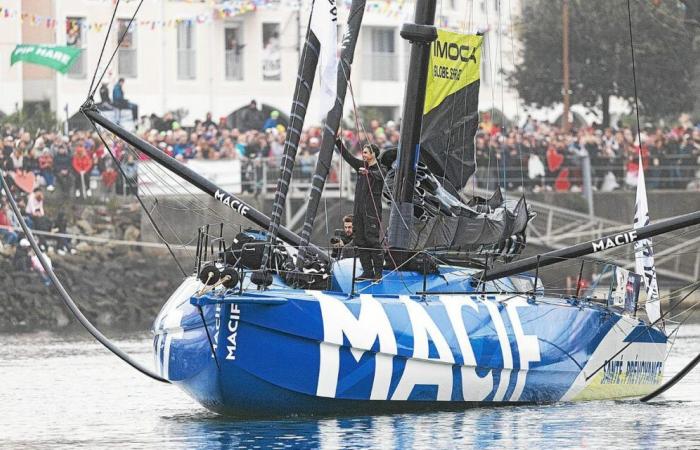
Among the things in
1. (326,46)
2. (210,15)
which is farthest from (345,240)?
(210,15)

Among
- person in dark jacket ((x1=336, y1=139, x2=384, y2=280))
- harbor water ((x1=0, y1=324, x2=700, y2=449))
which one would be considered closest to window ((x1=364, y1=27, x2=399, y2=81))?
harbor water ((x1=0, y1=324, x2=700, y2=449))

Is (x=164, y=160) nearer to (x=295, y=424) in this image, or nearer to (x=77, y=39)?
(x=295, y=424)

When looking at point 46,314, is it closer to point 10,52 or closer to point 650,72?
point 10,52

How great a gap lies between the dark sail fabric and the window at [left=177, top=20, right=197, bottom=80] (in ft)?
92.9

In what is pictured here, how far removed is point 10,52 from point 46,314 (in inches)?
461

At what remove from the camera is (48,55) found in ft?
148

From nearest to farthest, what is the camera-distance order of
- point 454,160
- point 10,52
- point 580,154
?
point 454,160 < point 580,154 < point 10,52

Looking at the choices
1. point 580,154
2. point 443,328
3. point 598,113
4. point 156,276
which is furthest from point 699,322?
point 443,328

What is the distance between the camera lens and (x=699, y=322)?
3875 cm

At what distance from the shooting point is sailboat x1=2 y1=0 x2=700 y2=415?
20188 millimetres

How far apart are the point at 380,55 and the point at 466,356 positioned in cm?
3644

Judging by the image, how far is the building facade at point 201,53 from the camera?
48.8 metres

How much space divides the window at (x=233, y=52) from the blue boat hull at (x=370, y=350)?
1255 inches

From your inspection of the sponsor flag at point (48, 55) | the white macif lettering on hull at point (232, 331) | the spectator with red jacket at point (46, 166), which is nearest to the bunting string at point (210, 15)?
the sponsor flag at point (48, 55)
